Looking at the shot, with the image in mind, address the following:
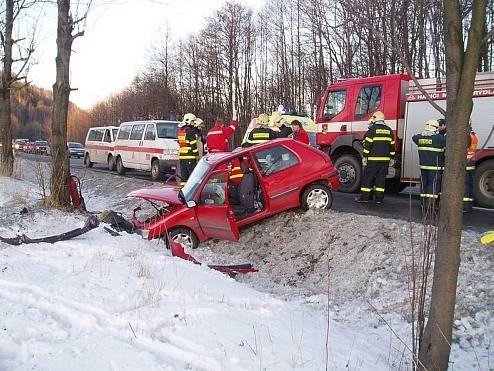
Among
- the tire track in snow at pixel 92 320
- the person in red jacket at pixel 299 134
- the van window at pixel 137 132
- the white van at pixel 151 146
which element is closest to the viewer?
the tire track in snow at pixel 92 320

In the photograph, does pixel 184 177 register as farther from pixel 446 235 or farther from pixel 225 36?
pixel 225 36

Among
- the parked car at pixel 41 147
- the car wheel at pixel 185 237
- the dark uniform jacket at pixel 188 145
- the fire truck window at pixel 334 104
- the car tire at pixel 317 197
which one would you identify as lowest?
the parked car at pixel 41 147

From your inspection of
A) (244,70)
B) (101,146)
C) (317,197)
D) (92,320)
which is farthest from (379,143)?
(244,70)

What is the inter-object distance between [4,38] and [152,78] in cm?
3259

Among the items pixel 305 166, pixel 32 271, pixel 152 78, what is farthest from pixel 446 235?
pixel 152 78

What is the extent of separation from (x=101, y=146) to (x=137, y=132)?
480cm

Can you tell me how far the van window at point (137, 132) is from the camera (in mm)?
17828

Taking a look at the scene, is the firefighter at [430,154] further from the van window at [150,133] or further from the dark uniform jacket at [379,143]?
the van window at [150,133]

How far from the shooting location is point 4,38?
1653 cm

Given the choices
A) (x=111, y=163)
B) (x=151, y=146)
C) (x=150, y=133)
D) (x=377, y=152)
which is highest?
(x=150, y=133)

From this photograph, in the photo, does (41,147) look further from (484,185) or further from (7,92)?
(484,185)

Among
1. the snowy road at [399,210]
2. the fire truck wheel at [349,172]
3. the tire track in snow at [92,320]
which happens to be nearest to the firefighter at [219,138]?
the fire truck wheel at [349,172]

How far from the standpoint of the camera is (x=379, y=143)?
32.4ft

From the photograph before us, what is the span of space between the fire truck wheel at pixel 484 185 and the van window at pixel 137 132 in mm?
11542
